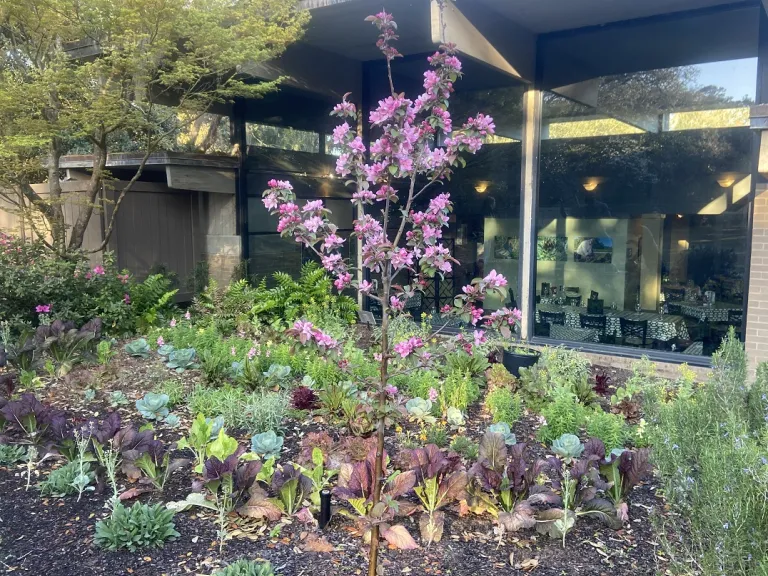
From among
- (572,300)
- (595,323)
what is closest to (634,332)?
(595,323)

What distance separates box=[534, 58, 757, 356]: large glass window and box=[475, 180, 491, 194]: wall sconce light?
0.78 meters

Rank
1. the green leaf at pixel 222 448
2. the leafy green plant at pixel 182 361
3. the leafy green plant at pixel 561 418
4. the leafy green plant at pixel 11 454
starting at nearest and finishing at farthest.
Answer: the green leaf at pixel 222 448, the leafy green plant at pixel 11 454, the leafy green plant at pixel 561 418, the leafy green plant at pixel 182 361

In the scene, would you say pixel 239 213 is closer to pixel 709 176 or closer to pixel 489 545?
pixel 709 176

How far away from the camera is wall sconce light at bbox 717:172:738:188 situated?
6.21m

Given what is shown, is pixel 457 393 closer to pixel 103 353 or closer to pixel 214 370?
pixel 214 370

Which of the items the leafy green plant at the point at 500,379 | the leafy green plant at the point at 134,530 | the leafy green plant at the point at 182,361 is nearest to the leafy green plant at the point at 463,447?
the leafy green plant at the point at 500,379

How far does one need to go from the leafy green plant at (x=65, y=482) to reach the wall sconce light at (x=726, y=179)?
644 centimetres

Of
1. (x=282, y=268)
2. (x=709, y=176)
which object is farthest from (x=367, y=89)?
(x=709, y=176)

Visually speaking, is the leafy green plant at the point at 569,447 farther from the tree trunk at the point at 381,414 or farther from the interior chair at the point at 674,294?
the interior chair at the point at 674,294

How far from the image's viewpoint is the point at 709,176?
6363 millimetres

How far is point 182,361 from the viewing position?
5.66 m

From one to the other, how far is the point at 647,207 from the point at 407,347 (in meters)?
5.53

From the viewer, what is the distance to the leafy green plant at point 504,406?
4320 mm

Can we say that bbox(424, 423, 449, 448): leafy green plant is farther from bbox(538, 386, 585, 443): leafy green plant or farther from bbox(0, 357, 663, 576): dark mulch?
bbox(0, 357, 663, 576): dark mulch
